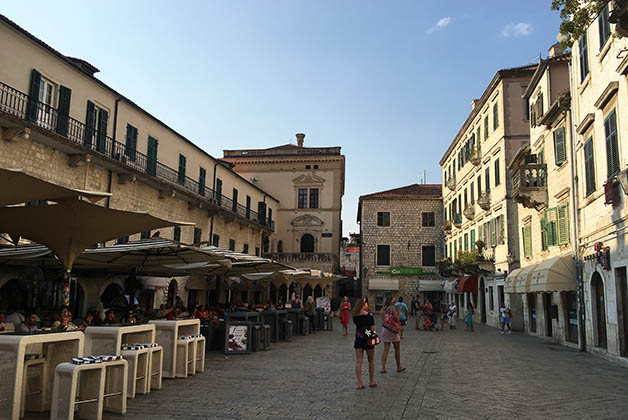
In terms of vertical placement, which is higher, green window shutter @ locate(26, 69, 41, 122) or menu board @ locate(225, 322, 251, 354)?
green window shutter @ locate(26, 69, 41, 122)

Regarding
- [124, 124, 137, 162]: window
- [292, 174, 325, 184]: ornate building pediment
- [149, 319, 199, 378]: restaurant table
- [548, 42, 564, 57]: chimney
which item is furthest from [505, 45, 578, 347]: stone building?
[292, 174, 325, 184]: ornate building pediment

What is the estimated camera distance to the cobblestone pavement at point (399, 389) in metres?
7.08

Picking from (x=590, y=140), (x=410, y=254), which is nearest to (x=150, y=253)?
(x=590, y=140)

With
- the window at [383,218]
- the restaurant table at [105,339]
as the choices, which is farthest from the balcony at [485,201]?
the restaurant table at [105,339]

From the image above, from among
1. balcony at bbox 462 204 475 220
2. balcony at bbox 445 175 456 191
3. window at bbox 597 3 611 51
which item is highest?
balcony at bbox 445 175 456 191

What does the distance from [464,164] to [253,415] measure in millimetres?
29947

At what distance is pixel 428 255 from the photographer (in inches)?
1666

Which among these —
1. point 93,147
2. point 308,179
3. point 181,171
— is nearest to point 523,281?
point 93,147

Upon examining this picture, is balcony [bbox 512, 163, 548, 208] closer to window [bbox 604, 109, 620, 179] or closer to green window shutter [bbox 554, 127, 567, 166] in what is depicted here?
green window shutter [bbox 554, 127, 567, 166]

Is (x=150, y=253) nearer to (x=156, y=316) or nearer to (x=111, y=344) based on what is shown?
(x=156, y=316)

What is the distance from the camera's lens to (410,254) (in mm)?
42219

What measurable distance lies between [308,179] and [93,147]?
96.3ft

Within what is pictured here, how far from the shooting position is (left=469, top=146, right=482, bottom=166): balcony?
29547mm

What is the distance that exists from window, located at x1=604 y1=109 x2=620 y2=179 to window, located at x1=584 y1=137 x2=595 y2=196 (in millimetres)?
1271
